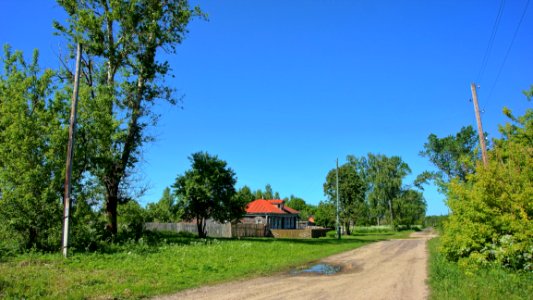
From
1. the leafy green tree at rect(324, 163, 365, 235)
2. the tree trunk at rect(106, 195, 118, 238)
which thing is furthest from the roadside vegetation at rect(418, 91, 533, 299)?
the leafy green tree at rect(324, 163, 365, 235)

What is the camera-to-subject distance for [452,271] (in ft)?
39.3

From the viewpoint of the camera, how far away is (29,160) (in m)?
17.2

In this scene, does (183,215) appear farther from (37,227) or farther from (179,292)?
(179,292)

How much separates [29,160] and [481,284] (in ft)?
57.9

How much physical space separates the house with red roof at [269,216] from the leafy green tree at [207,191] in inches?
890

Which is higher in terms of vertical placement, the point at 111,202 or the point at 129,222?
the point at 111,202

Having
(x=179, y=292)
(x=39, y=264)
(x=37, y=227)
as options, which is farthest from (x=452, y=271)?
(x=37, y=227)

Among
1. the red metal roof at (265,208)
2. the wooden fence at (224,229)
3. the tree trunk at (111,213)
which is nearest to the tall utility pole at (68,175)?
the tree trunk at (111,213)

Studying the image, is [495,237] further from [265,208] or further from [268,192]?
[268,192]

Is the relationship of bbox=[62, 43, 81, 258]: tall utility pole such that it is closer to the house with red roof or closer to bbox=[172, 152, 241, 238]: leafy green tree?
bbox=[172, 152, 241, 238]: leafy green tree

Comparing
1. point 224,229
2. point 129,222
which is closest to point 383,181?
point 224,229

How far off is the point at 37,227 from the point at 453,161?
6488 cm

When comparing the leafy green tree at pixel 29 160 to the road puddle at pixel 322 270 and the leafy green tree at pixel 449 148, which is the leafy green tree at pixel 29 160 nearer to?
the road puddle at pixel 322 270

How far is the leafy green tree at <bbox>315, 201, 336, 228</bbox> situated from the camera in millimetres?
55784
